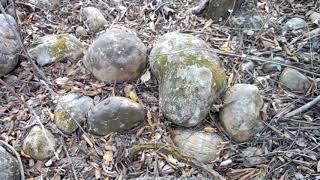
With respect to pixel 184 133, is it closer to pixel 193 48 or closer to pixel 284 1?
pixel 193 48

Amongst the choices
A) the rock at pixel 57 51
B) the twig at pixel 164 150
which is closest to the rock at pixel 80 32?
the rock at pixel 57 51

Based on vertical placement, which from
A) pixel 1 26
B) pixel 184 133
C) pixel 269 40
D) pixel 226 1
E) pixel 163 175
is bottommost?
pixel 163 175

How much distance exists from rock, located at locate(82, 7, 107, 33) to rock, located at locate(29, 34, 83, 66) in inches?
10.6

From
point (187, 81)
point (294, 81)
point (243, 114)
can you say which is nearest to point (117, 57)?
point (187, 81)

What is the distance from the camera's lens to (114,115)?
2.68 m

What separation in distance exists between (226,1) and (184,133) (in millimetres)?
1290

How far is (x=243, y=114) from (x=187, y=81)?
445mm

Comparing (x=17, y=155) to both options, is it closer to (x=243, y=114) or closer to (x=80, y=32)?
(x=80, y=32)

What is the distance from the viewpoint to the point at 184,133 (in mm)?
2703

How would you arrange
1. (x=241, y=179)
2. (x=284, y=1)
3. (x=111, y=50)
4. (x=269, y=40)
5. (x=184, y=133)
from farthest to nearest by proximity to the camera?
(x=284, y=1), (x=269, y=40), (x=111, y=50), (x=184, y=133), (x=241, y=179)

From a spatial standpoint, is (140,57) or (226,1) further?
(226,1)

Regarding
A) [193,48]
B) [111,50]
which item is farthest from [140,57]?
[193,48]

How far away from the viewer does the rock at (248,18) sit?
3.33 meters

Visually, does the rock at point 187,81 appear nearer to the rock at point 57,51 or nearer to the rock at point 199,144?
the rock at point 199,144
